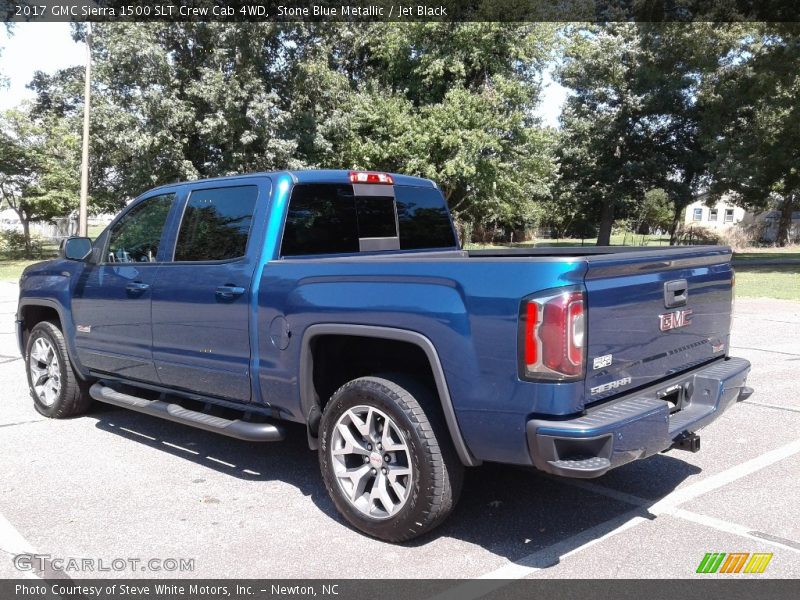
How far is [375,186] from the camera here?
506 cm

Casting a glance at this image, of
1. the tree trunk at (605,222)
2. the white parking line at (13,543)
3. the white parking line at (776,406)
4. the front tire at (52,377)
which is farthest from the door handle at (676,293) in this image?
the tree trunk at (605,222)

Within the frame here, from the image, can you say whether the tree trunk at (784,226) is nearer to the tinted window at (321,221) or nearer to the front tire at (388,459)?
the tinted window at (321,221)

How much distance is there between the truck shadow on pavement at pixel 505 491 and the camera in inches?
149

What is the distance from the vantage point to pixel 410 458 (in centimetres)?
354

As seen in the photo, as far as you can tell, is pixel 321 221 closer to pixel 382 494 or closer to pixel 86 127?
pixel 382 494

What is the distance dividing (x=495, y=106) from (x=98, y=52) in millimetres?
14131

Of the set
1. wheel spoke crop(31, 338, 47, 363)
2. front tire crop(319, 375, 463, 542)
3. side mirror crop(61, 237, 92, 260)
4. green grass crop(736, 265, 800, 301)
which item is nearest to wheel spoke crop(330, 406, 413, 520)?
front tire crop(319, 375, 463, 542)

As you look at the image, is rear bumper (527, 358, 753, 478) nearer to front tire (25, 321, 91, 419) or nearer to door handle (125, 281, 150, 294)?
door handle (125, 281, 150, 294)

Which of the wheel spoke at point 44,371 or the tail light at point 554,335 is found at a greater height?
the tail light at point 554,335

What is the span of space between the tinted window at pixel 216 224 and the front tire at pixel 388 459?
1.34m

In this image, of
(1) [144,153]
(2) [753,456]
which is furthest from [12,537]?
(1) [144,153]

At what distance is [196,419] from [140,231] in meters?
1.66

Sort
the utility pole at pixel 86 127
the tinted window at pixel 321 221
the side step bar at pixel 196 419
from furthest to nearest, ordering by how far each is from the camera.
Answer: the utility pole at pixel 86 127 < the tinted window at pixel 321 221 < the side step bar at pixel 196 419

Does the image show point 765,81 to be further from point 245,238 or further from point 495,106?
point 245,238
